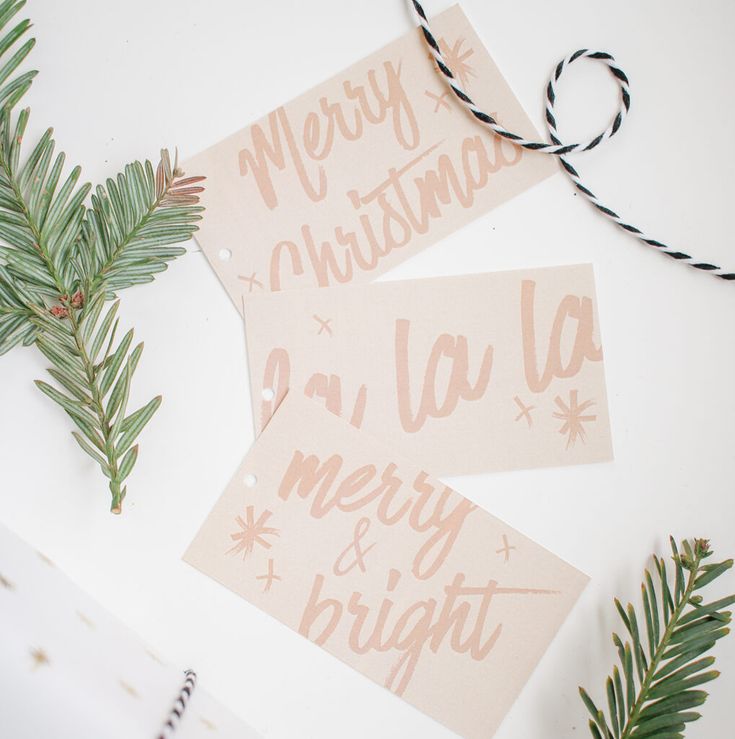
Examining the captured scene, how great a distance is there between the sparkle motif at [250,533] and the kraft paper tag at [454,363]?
2.9 inches

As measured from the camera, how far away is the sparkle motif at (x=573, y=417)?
1.94 ft

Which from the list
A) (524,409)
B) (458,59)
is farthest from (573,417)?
(458,59)

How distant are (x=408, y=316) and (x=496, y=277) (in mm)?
81

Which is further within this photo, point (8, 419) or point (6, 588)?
point (8, 419)

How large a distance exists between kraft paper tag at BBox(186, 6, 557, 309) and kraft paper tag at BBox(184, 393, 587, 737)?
13cm

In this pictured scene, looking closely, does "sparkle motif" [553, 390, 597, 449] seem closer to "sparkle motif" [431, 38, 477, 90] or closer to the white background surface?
the white background surface

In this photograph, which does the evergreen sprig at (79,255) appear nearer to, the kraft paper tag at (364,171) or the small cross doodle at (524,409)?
the kraft paper tag at (364,171)

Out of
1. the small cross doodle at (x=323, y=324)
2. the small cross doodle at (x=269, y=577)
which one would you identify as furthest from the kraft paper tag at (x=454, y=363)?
the small cross doodle at (x=269, y=577)

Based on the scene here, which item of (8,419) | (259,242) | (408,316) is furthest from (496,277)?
(8,419)

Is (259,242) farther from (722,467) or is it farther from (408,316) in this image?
(722,467)

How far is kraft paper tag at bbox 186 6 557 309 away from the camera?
0.58 m

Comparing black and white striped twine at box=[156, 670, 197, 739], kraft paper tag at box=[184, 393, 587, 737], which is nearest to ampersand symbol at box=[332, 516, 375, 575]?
kraft paper tag at box=[184, 393, 587, 737]

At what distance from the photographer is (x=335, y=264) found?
583 millimetres

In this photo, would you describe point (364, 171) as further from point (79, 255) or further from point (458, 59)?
point (79, 255)
